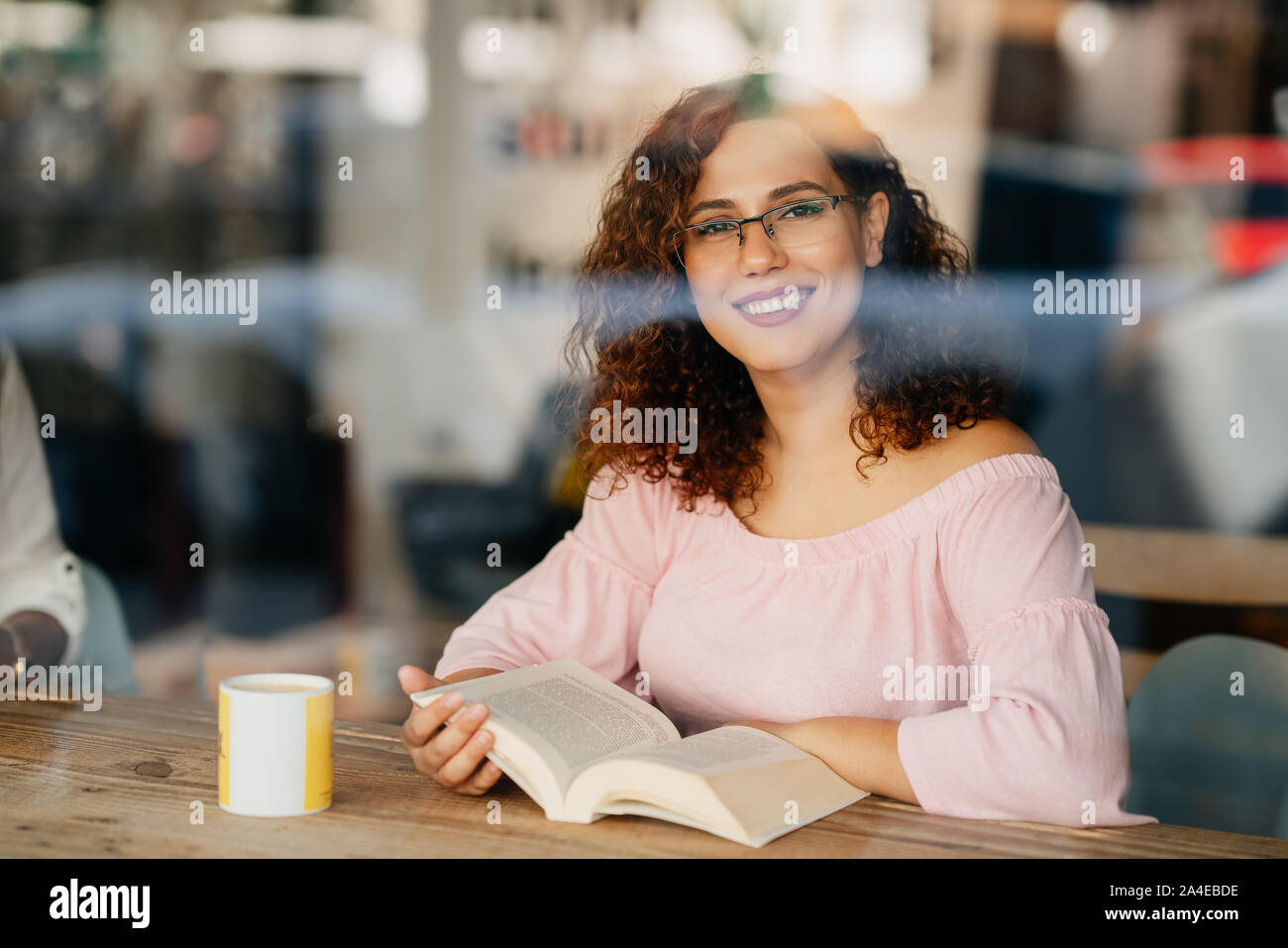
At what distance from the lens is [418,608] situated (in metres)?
3.96

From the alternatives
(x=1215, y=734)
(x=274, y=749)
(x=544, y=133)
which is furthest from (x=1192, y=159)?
(x=274, y=749)

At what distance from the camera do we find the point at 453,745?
1037 mm

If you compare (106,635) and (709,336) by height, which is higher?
(709,336)

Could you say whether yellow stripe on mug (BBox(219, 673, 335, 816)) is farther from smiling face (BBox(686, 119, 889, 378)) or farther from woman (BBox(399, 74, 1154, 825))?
smiling face (BBox(686, 119, 889, 378))

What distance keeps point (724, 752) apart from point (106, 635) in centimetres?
110

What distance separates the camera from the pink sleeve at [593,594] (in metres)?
1.40

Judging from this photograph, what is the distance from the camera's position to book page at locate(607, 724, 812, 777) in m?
0.96

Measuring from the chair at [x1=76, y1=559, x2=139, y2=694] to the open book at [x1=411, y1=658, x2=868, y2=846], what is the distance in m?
0.83

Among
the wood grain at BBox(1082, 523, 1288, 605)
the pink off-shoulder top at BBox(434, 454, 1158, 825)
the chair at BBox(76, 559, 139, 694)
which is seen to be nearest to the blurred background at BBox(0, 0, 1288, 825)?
the wood grain at BBox(1082, 523, 1288, 605)

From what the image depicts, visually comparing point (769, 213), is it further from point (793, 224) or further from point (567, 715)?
point (567, 715)

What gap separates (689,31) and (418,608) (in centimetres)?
206
